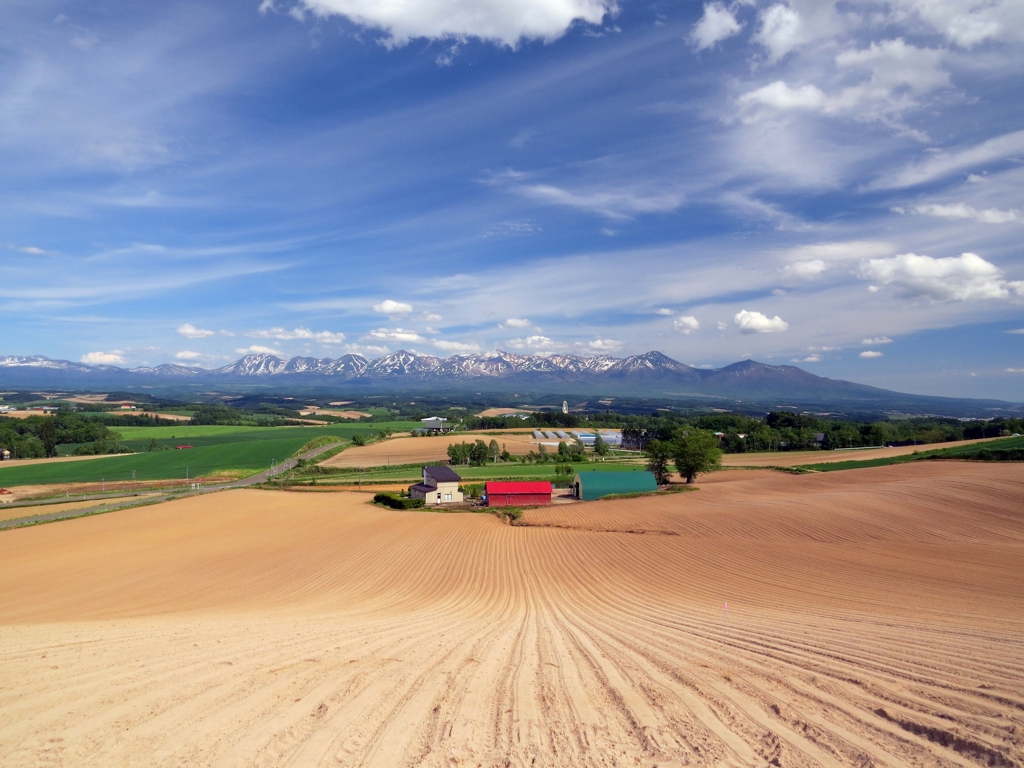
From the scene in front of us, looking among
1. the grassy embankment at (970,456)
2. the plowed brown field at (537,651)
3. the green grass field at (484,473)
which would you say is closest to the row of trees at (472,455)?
the green grass field at (484,473)

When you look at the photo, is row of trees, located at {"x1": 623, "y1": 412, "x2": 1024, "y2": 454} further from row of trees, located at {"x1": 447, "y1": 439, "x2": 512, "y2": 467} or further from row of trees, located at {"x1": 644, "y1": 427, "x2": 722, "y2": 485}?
row of trees, located at {"x1": 644, "y1": 427, "x2": 722, "y2": 485}

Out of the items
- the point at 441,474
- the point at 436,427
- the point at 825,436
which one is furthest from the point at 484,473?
the point at 825,436

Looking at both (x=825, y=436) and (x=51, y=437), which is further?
(x=825, y=436)

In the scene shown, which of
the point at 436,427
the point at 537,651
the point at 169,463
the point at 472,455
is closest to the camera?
the point at 537,651

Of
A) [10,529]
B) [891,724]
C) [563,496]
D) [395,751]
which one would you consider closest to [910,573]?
[891,724]

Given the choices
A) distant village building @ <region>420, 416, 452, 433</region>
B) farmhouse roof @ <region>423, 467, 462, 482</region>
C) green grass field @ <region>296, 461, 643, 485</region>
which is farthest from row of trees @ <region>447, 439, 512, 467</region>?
distant village building @ <region>420, 416, 452, 433</region>

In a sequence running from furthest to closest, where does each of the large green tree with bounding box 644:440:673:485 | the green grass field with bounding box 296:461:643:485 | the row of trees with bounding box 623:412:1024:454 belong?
the row of trees with bounding box 623:412:1024:454 < the green grass field with bounding box 296:461:643:485 < the large green tree with bounding box 644:440:673:485

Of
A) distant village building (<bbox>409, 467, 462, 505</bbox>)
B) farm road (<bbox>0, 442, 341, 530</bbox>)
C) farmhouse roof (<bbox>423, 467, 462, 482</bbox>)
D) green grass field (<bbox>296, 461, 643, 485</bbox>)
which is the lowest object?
farm road (<bbox>0, 442, 341, 530</bbox>)

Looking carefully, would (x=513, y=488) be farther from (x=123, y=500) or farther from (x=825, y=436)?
(x=825, y=436)
